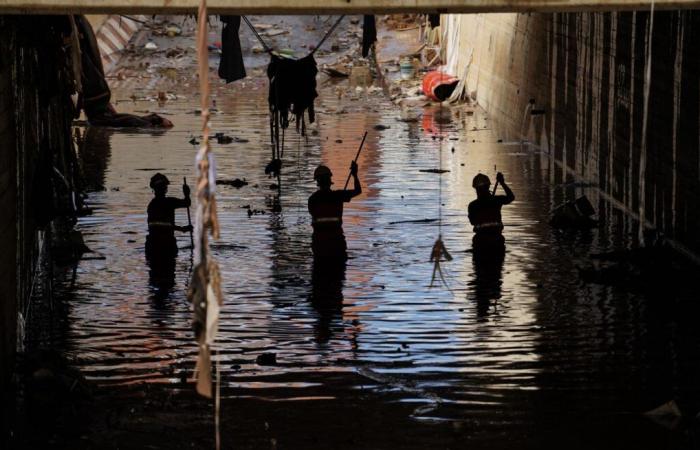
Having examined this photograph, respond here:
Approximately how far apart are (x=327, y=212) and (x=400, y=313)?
2478 millimetres

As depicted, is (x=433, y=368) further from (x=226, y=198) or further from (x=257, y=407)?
(x=226, y=198)

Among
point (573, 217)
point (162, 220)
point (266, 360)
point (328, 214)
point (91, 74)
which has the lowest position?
point (266, 360)

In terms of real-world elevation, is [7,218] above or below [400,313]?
above

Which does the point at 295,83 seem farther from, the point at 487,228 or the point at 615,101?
the point at 487,228

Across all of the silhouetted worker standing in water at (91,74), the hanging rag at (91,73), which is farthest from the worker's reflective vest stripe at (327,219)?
the hanging rag at (91,73)

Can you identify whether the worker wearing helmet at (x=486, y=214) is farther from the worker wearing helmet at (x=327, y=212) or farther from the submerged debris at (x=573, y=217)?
the submerged debris at (x=573, y=217)

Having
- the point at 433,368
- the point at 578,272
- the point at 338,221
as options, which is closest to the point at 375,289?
Answer: the point at 338,221

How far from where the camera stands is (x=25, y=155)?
42.9ft

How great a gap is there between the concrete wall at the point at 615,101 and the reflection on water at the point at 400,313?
2.70 ft

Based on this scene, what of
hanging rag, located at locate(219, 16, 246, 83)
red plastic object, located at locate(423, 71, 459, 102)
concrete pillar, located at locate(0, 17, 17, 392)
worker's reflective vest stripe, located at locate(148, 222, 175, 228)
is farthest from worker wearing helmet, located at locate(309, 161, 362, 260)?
red plastic object, located at locate(423, 71, 459, 102)

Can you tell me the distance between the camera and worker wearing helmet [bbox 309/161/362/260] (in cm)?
1525

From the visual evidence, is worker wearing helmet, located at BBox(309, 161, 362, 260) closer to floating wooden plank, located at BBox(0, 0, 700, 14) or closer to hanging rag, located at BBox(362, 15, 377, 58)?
hanging rag, located at BBox(362, 15, 377, 58)

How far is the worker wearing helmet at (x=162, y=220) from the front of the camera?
Answer: 15.5m

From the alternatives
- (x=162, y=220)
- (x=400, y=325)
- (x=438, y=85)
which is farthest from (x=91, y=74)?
(x=438, y=85)
